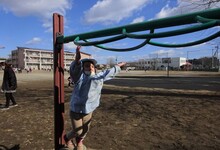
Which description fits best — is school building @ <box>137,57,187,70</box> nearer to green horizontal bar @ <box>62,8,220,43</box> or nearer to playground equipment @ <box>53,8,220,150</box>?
playground equipment @ <box>53,8,220,150</box>

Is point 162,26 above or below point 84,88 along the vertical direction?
→ above

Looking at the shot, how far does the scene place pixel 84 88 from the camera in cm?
400

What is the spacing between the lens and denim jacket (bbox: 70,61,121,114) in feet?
13.0

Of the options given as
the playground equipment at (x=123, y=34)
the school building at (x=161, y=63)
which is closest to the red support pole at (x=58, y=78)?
the playground equipment at (x=123, y=34)

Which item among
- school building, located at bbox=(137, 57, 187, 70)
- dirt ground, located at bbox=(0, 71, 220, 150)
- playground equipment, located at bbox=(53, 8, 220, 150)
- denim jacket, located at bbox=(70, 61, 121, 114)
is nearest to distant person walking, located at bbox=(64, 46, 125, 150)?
denim jacket, located at bbox=(70, 61, 121, 114)

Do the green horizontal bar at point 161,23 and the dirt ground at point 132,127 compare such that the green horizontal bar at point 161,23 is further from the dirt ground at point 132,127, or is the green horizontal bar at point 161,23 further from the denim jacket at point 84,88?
the dirt ground at point 132,127

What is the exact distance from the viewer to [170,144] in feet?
17.4

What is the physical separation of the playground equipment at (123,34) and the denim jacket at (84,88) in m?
0.40

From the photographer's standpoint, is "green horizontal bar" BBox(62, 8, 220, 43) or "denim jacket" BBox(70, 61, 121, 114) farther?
"denim jacket" BBox(70, 61, 121, 114)

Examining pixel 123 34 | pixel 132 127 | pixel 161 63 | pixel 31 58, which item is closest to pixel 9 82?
pixel 132 127

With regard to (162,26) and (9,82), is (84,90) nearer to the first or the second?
(162,26)

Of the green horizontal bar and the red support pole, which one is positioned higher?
the green horizontal bar

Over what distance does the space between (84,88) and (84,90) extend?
0.03 meters

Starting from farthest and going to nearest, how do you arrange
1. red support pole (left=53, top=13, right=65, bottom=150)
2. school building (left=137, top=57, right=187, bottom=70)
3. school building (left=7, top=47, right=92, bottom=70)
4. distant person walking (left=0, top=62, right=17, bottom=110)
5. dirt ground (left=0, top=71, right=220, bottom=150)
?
school building (left=7, top=47, right=92, bottom=70) < school building (left=137, top=57, right=187, bottom=70) < distant person walking (left=0, top=62, right=17, bottom=110) < dirt ground (left=0, top=71, right=220, bottom=150) < red support pole (left=53, top=13, right=65, bottom=150)
